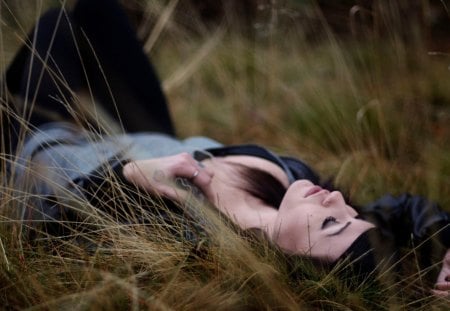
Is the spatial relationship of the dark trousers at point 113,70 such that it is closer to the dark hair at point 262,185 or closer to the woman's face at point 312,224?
the dark hair at point 262,185

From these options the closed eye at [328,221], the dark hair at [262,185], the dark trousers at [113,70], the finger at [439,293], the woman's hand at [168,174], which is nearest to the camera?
the finger at [439,293]

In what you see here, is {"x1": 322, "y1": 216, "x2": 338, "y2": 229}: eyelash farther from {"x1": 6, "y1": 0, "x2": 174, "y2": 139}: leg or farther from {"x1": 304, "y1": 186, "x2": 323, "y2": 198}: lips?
{"x1": 6, "y1": 0, "x2": 174, "y2": 139}: leg

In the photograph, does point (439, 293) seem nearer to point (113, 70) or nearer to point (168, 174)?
point (168, 174)

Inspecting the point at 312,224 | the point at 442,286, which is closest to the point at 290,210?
the point at 312,224

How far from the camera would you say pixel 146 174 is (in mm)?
1696

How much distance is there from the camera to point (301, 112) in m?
2.64

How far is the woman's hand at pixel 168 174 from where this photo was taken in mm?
1629

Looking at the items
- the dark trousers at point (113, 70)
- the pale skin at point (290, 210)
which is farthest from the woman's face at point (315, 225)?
the dark trousers at point (113, 70)

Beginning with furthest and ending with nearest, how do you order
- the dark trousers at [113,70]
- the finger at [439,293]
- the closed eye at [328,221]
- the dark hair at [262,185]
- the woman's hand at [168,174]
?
1. the dark trousers at [113,70]
2. the dark hair at [262,185]
3. the woman's hand at [168,174]
4. the closed eye at [328,221]
5. the finger at [439,293]

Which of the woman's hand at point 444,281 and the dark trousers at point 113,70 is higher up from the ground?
the dark trousers at point 113,70

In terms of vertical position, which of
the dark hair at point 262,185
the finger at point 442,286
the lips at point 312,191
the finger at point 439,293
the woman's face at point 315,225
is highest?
the lips at point 312,191

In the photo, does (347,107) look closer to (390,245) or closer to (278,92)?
(278,92)

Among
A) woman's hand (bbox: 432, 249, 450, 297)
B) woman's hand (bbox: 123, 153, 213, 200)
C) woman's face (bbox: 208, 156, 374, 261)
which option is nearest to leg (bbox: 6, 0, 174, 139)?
woman's hand (bbox: 123, 153, 213, 200)

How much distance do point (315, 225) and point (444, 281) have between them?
1.18ft
